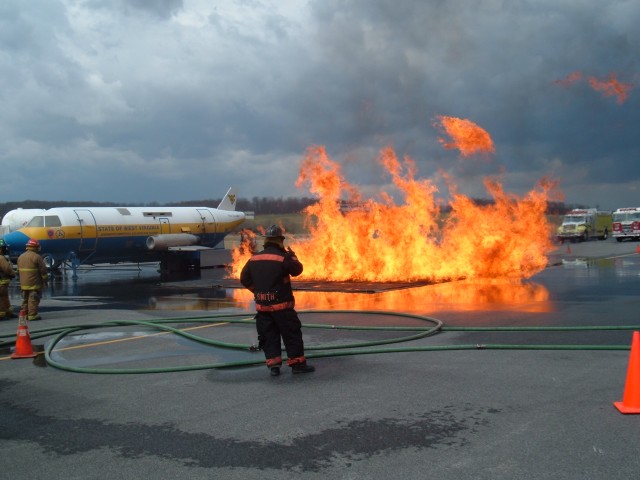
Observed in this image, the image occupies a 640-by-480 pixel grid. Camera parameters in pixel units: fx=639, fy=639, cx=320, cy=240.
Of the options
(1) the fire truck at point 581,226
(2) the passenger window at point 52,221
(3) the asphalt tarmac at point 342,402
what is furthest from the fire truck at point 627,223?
(2) the passenger window at point 52,221

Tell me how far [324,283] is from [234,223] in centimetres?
1499

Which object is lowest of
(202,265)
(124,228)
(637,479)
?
(637,479)

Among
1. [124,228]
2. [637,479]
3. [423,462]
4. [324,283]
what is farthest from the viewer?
[124,228]

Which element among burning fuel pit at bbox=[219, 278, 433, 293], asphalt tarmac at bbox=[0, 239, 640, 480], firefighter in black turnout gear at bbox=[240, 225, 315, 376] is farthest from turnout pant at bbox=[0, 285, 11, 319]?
firefighter in black turnout gear at bbox=[240, 225, 315, 376]

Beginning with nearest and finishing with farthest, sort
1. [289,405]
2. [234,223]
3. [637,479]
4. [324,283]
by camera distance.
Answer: [637,479]
[289,405]
[324,283]
[234,223]

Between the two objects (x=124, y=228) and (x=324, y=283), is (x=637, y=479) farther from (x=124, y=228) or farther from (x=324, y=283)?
(x=124, y=228)

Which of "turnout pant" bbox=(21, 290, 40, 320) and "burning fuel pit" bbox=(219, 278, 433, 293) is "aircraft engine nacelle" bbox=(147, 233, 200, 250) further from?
"turnout pant" bbox=(21, 290, 40, 320)

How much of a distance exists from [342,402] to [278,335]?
1.73 metres

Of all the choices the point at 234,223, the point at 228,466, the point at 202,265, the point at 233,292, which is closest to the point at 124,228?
the point at 202,265

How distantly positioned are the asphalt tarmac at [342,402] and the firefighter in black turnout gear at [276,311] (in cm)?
29

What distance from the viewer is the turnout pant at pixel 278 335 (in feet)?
26.9

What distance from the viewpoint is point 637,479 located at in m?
4.54

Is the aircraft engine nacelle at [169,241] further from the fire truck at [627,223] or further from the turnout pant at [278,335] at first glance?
the fire truck at [627,223]

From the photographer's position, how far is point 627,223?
148 ft
